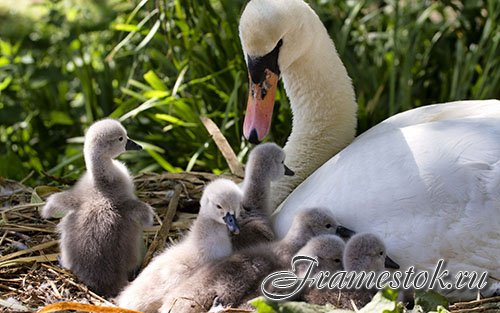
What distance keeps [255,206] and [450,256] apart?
39.0 inches

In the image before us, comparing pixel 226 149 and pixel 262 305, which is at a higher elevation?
pixel 262 305

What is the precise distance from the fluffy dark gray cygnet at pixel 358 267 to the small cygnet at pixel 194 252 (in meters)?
0.48

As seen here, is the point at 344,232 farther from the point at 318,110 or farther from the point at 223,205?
the point at 318,110

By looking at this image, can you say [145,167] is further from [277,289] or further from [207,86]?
[277,289]

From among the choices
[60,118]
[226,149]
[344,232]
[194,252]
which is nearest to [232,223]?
[194,252]

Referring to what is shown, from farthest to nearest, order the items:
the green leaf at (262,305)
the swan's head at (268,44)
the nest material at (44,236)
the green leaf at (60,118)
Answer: the green leaf at (60,118)
the swan's head at (268,44)
the nest material at (44,236)
the green leaf at (262,305)

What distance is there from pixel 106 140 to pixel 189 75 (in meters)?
2.03

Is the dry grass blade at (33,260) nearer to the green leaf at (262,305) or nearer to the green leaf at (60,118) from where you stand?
the green leaf at (262,305)

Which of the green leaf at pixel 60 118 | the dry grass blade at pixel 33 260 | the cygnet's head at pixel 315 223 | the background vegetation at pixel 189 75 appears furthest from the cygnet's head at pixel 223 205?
the green leaf at pixel 60 118

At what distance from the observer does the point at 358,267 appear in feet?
12.0

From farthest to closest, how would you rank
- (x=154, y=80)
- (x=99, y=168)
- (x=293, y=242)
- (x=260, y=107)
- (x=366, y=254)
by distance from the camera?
(x=154, y=80) < (x=260, y=107) < (x=99, y=168) < (x=293, y=242) < (x=366, y=254)

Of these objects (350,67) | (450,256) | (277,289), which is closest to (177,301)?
(277,289)

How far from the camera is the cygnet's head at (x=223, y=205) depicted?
3930 mm

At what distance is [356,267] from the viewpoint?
12.0 feet
